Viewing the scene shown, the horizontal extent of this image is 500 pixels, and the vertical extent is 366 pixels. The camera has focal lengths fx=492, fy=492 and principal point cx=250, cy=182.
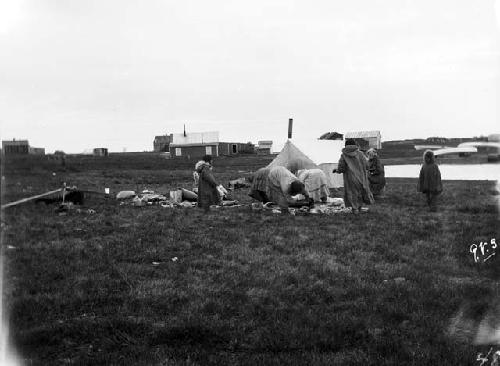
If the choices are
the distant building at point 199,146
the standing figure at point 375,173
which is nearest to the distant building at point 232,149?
the distant building at point 199,146

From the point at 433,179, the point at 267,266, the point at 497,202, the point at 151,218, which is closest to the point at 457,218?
the point at 433,179

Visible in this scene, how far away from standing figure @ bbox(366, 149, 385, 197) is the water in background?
38.6 ft

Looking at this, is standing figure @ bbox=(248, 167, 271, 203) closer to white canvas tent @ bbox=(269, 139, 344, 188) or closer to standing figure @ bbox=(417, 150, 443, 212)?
white canvas tent @ bbox=(269, 139, 344, 188)

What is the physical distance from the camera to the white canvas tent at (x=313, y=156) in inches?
744

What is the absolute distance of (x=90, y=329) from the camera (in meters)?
4.71

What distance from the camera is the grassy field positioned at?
13.9 feet

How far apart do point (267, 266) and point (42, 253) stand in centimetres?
365

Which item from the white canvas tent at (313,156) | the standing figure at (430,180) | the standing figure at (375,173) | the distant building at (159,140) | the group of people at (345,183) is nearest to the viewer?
the group of people at (345,183)

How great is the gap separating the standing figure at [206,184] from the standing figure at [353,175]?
140 inches

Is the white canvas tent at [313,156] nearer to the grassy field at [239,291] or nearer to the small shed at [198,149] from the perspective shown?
the grassy field at [239,291]

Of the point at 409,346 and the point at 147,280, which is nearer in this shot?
the point at 409,346

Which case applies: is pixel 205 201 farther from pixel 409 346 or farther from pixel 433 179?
pixel 409 346

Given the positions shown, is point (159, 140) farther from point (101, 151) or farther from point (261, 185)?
point (261, 185)

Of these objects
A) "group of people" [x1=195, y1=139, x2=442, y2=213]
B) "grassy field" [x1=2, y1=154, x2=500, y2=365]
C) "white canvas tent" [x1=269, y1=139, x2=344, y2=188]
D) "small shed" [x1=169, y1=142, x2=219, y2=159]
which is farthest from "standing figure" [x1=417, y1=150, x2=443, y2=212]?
"small shed" [x1=169, y1=142, x2=219, y2=159]
